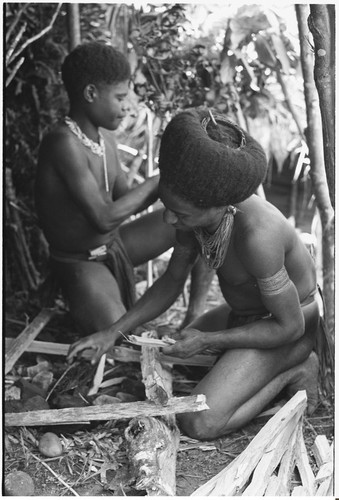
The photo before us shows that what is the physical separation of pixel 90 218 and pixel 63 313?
0.77 meters

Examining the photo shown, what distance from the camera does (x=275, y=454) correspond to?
254 cm

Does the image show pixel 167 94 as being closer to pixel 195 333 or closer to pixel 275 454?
pixel 195 333

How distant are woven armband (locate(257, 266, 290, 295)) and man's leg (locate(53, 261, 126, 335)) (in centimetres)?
99

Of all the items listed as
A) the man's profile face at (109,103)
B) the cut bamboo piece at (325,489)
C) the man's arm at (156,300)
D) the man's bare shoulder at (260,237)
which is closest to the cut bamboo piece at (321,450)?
the cut bamboo piece at (325,489)

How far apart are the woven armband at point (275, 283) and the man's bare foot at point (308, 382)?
568mm

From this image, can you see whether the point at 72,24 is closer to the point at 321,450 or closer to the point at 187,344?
the point at 187,344

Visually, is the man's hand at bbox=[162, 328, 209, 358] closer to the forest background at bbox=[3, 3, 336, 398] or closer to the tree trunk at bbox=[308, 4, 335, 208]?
the tree trunk at bbox=[308, 4, 335, 208]

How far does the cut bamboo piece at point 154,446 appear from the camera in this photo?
2344 millimetres

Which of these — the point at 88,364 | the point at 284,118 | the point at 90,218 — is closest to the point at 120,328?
the point at 88,364

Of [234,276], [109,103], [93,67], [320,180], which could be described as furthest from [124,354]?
[93,67]

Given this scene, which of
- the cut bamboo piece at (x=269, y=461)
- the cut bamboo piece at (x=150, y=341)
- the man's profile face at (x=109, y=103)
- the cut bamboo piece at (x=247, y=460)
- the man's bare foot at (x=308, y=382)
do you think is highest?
the man's profile face at (x=109, y=103)

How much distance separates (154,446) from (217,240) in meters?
0.80

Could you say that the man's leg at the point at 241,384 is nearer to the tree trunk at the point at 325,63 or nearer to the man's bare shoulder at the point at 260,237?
the man's bare shoulder at the point at 260,237

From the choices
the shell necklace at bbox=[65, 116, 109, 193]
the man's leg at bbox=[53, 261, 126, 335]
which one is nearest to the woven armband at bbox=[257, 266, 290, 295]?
the man's leg at bbox=[53, 261, 126, 335]
